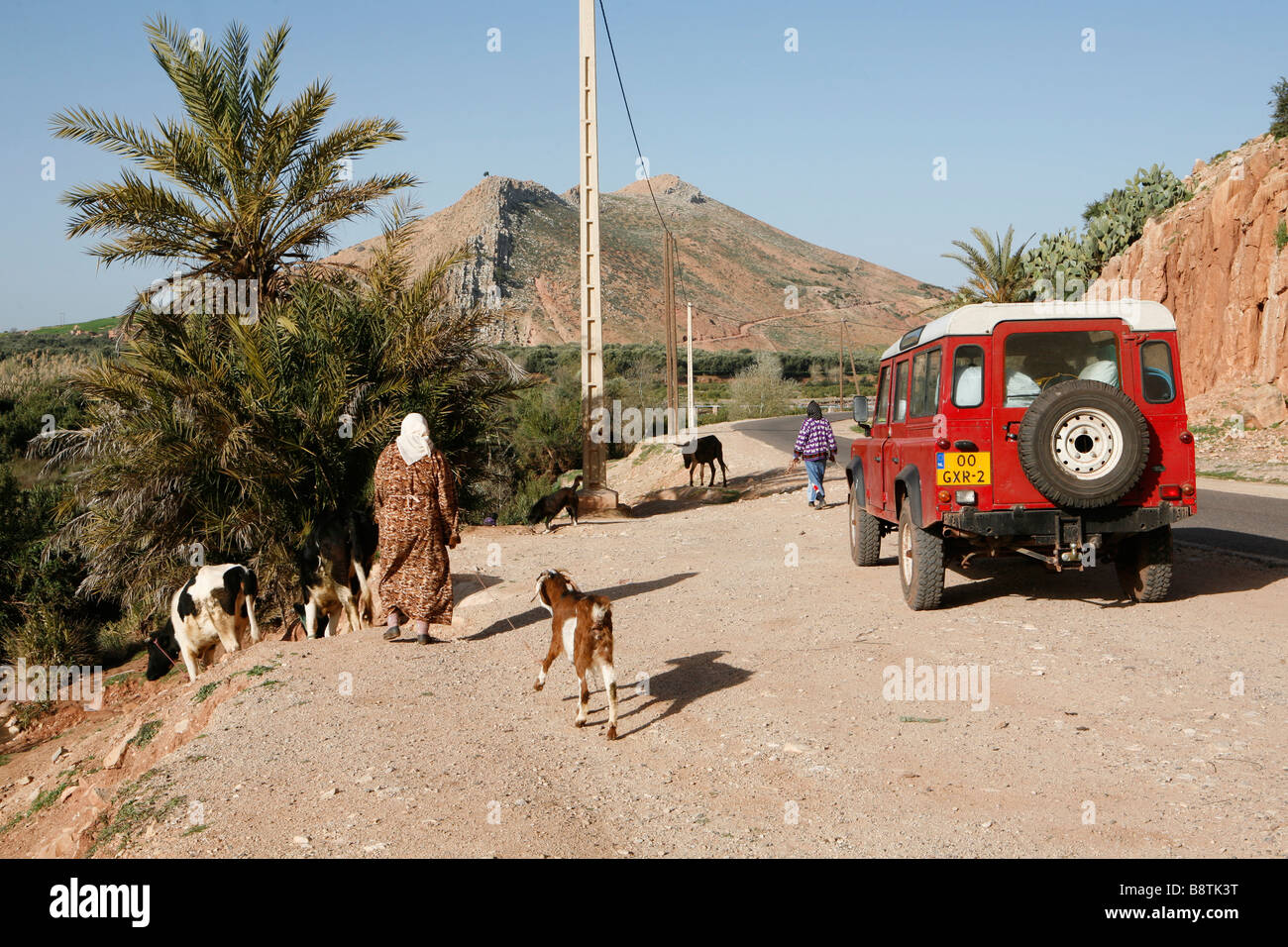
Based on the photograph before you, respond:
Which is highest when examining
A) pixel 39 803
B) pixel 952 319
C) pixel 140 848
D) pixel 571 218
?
pixel 571 218

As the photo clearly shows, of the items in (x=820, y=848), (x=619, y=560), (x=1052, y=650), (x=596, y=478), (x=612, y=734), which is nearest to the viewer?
(x=820, y=848)

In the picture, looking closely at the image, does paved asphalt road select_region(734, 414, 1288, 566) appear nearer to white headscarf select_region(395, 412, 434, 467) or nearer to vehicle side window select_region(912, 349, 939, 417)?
vehicle side window select_region(912, 349, 939, 417)

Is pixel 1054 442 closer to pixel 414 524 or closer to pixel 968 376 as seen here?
pixel 968 376

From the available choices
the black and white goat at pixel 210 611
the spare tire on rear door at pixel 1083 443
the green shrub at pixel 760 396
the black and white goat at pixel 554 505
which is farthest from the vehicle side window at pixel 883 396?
the green shrub at pixel 760 396

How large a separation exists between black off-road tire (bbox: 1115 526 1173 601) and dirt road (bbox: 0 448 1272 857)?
0.75ft

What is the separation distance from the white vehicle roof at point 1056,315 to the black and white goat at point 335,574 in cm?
652

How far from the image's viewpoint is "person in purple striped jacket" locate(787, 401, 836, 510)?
16.6m

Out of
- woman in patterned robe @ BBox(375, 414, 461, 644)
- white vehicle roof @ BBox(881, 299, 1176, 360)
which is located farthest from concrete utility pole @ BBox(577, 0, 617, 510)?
white vehicle roof @ BBox(881, 299, 1176, 360)

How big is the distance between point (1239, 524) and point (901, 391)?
6.78 meters

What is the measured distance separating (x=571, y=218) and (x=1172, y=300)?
367ft

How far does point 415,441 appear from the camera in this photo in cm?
856
